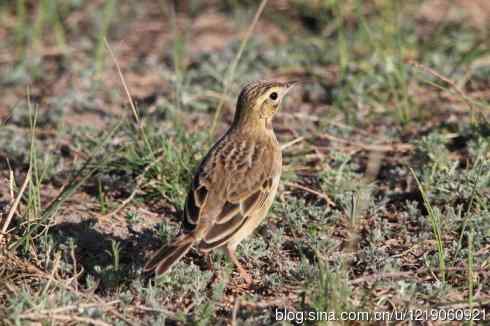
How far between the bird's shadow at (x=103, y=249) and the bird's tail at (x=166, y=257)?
0.50 meters

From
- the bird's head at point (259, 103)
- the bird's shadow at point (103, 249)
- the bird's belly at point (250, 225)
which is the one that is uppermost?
the bird's head at point (259, 103)

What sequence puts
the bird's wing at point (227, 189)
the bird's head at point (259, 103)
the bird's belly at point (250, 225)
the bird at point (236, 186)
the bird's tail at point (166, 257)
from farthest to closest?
the bird's head at point (259, 103) → the bird's belly at point (250, 225) → the bird's wing at point (227, 189) → the bird at point (236, 186) → the bird's tail at point (166, 257)

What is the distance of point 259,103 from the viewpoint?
22.3 feet

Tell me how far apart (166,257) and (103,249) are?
1380mm

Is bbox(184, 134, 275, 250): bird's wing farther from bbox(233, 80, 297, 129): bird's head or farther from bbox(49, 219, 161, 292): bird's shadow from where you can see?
bbox(49, 219, 161, 292): bird's shadow

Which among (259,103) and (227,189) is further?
(259,103)

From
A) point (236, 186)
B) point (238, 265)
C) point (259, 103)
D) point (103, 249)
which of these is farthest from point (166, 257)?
point (259, 103)

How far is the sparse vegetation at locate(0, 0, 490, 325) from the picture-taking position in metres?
5.72

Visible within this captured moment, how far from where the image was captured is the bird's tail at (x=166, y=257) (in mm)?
5277

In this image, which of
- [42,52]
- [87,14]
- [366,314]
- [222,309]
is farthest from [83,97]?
[366,314]

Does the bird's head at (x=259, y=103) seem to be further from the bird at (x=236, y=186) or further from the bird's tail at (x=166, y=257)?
the bird's tail at (x=166, y=257)

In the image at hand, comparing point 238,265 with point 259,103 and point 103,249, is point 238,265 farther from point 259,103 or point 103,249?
point 259,103

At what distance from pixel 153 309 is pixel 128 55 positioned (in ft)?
19.1

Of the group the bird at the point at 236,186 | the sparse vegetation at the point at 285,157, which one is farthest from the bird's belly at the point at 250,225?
the sparse vegetation at the point at 285,157
